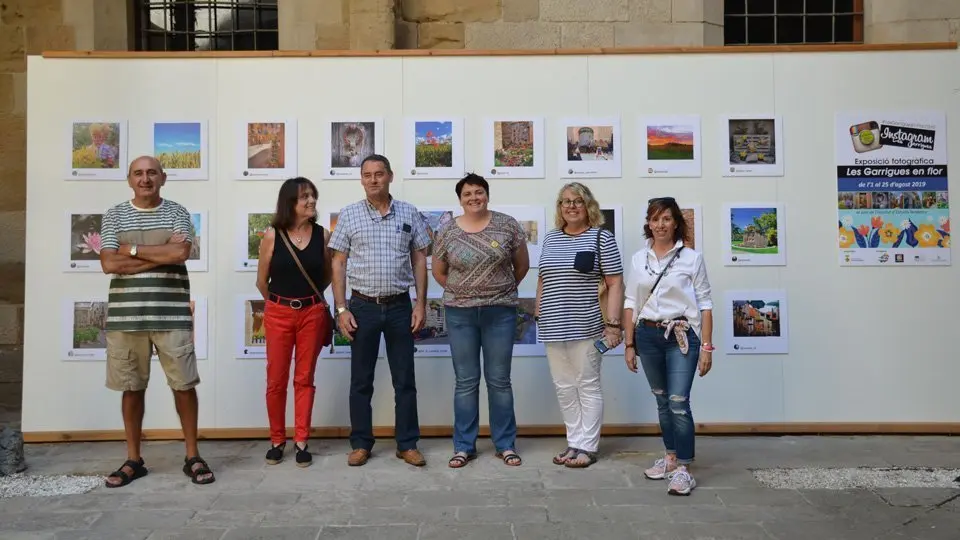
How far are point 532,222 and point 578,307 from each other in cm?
103

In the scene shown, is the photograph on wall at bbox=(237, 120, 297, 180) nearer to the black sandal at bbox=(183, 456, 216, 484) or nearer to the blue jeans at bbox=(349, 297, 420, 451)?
the blue jeans at bbox=(349, 297, 420, 451)

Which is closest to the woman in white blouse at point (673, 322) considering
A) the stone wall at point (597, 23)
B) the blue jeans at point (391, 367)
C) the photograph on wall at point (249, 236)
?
the blue jeans at point (391, 367)

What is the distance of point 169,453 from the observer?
5918mm

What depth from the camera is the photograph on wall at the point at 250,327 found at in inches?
247

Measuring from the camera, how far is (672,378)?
4973 mm

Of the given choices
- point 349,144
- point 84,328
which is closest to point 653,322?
point 349,144

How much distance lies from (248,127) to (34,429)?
8.99ft

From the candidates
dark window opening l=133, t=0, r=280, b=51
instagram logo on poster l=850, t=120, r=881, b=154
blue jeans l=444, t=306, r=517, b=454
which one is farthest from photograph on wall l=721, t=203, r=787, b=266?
dark window opening l=133, t=0, r=280, b=51

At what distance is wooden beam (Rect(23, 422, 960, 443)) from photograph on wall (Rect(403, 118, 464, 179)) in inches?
74.9

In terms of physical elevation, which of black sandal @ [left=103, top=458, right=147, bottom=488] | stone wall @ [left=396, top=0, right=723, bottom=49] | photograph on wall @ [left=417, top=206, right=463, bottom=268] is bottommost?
black sandal @ [left=103, top=458, right=147, bottom=488]

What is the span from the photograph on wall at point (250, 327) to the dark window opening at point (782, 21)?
5.69 m

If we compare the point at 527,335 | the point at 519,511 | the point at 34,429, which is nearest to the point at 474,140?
the point at 527,335

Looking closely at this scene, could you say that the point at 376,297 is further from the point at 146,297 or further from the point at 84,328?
the point at 84,328

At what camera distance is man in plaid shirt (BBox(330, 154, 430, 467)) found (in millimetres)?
5547
